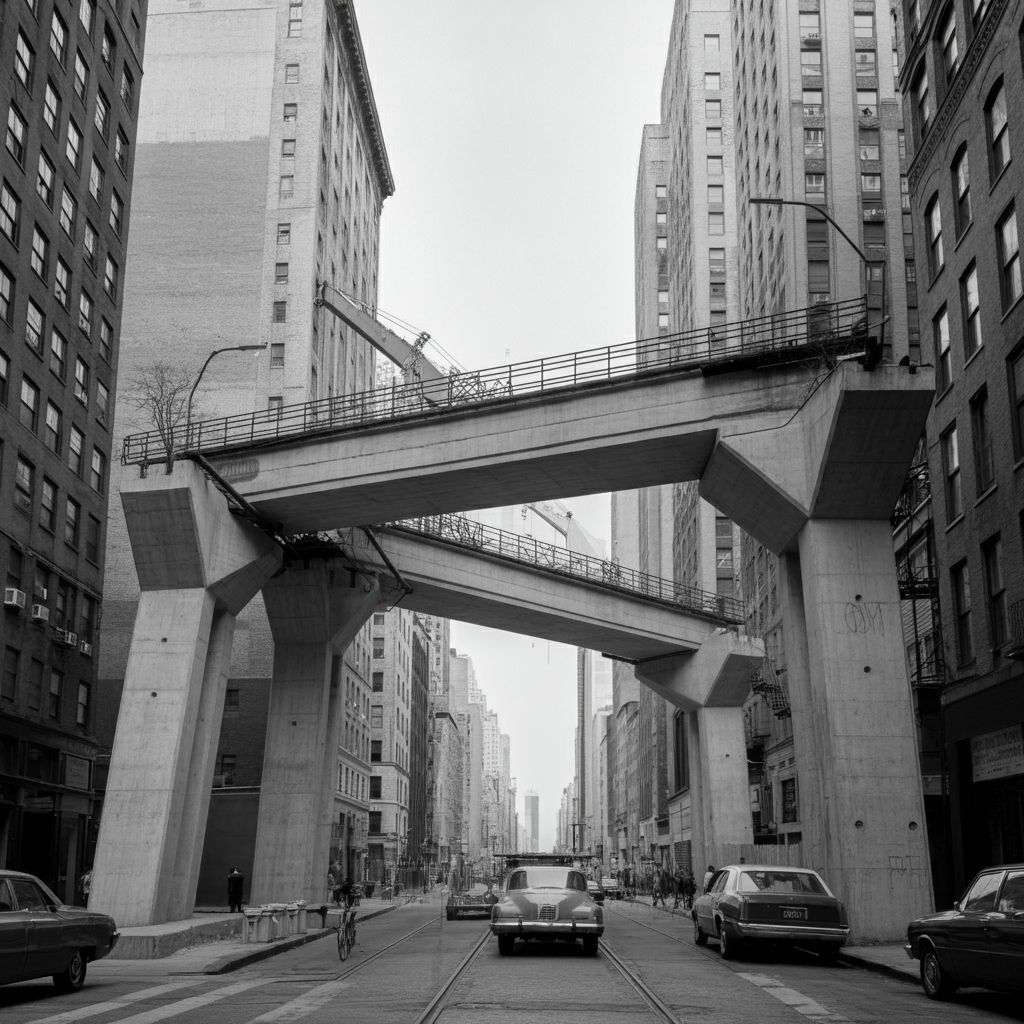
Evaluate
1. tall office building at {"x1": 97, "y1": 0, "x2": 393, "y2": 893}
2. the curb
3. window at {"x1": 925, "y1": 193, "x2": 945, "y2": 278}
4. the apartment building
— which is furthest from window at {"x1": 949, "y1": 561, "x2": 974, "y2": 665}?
tall office building at {"x1": 97, "y1": 0, "x2": 393, "y2": 893}

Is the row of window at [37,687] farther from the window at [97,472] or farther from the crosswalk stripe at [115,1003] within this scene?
the crosswalk stripe at [115,1003]

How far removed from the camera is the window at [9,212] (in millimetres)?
39250

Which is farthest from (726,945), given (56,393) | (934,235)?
(56,393)

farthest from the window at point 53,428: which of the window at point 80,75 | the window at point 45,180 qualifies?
the window at point 80,75

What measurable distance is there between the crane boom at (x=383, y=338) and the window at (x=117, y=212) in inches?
618

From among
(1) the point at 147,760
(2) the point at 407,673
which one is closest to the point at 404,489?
(1) the point at 147,760

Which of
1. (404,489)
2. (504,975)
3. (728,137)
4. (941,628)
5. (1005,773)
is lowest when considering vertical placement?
(504,975)

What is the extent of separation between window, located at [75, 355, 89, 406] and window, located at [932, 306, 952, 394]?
97.5ft

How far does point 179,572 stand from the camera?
110 feet

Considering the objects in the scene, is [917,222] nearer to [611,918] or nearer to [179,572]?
[179,572]

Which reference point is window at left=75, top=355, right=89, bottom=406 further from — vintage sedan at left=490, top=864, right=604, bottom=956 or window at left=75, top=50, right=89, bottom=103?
vintage sedan at left=490, top=864, right=604, bottom=956

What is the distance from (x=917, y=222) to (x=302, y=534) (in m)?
20.7

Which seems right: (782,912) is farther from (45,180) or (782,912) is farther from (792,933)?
(45,180)

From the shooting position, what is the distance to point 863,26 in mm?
73438
